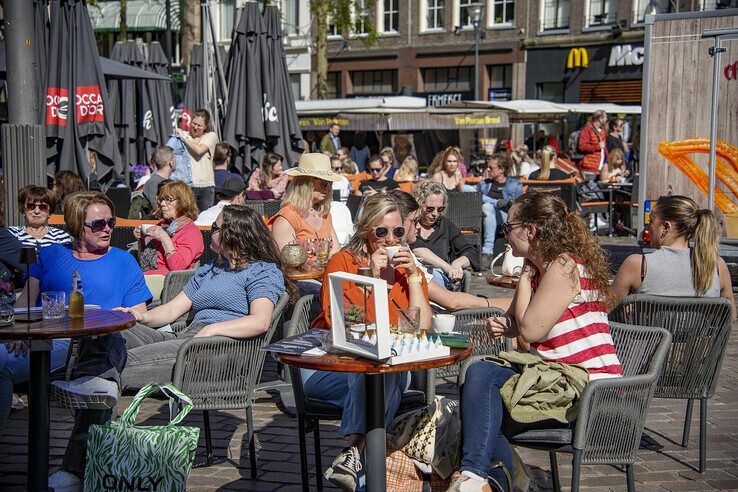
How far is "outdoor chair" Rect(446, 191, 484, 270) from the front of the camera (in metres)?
12.8

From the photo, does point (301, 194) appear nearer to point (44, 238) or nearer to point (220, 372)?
point (44, 238)

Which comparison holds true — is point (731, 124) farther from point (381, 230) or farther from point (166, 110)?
point (166, 110)

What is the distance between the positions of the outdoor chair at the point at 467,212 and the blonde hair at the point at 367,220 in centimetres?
757

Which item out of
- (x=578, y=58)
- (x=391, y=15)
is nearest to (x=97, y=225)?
(x=578, y=58)

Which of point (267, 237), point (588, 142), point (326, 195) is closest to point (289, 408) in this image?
point (267, 237)

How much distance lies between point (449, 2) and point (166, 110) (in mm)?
21045

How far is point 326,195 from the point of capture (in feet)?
25.4

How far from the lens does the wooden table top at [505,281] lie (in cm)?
642

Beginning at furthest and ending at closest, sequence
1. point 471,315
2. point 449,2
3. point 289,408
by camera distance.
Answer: point 449,2
point 289,408
point 471,315

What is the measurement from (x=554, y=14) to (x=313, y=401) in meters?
32.3

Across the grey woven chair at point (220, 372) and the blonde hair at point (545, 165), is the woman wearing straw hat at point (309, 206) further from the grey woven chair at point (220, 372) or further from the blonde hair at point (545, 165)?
the blonde hair at point (545, 165)

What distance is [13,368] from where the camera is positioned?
5031mm

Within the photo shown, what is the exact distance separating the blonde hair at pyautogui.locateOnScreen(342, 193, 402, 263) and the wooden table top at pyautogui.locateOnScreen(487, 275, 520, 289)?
1.49m

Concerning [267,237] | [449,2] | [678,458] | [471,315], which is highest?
[449,2]
